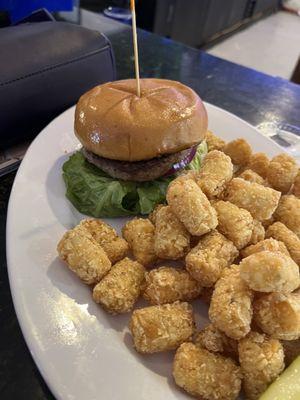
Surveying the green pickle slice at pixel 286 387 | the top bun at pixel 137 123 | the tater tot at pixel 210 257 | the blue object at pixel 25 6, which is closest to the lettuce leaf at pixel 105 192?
the top bun at pixel 137 123

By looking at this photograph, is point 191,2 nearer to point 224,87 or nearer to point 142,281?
point 224,87

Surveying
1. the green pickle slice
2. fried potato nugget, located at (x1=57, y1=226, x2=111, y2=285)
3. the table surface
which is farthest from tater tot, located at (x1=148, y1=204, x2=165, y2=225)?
the table surface

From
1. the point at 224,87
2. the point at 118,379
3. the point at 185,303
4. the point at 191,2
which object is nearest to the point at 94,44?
the point at 224,87

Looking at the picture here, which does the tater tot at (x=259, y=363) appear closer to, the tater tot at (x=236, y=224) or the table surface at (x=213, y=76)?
the tater tot at (x=236, y=224)

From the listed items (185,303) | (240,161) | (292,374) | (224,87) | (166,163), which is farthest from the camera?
(224,87)

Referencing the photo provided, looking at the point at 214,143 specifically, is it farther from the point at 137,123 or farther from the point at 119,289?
the point at 119,289

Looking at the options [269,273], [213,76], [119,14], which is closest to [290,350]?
[269,273]
